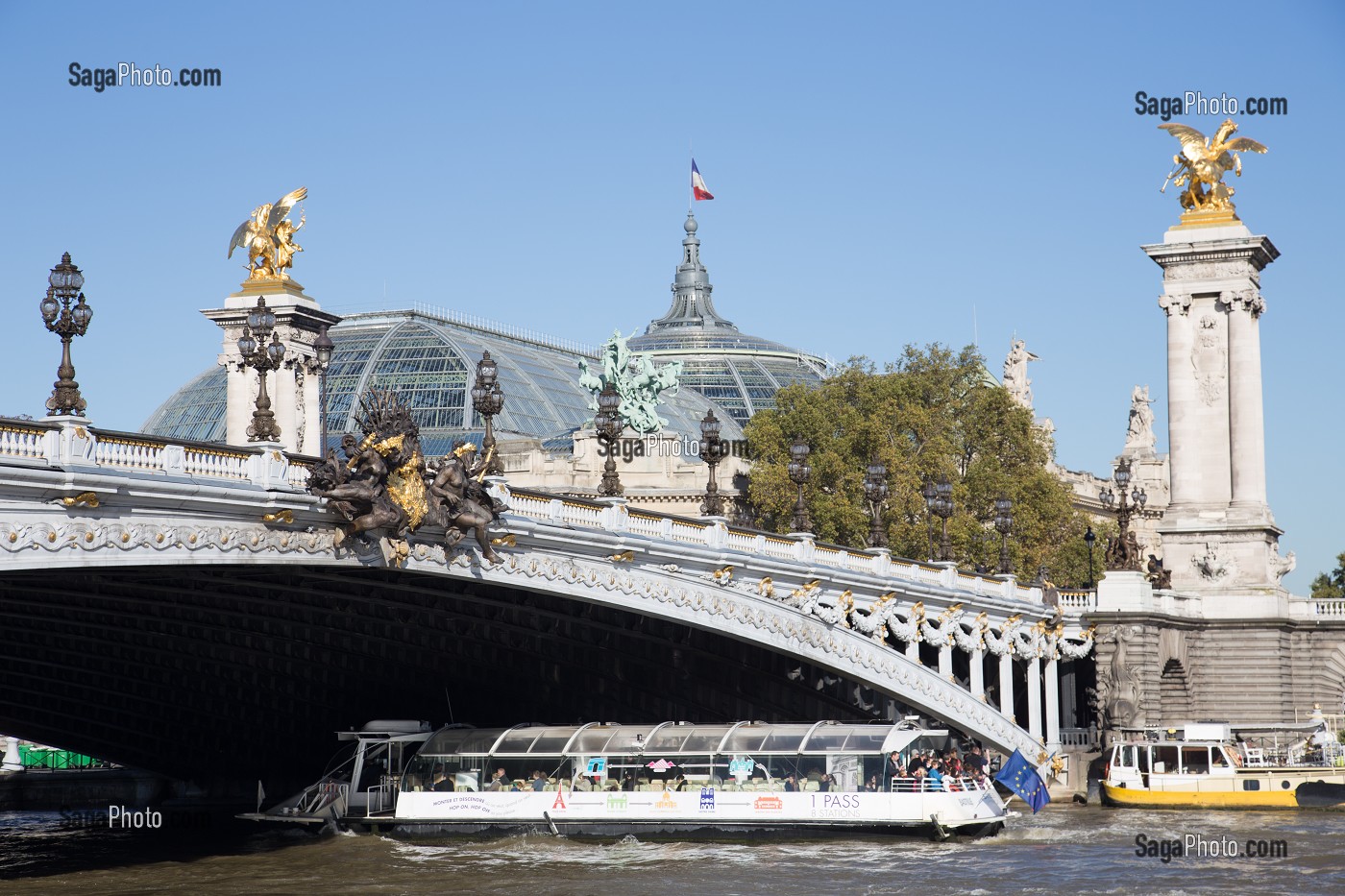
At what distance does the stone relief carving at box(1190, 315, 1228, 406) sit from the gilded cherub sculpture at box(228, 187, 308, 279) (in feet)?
94.1

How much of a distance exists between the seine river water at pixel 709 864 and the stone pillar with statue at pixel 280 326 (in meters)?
14.5

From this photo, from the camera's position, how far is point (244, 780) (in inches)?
2468

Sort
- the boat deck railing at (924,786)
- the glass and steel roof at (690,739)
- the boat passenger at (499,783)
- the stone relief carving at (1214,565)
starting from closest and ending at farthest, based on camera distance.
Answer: the boat deck railing at (924,786) < the glass and steel roof at (690,739) < the boat passenger at (499,783) < the stone relief carving at (1214,565)

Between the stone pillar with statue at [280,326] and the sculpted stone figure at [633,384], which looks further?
the sculpted stone figure at [633,384]

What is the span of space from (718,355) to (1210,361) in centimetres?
5704

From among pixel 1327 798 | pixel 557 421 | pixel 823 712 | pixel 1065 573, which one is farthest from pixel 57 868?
pixel 557 421

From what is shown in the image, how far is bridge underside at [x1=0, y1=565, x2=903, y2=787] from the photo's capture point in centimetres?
4569

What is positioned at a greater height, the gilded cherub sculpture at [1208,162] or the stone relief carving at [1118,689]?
the gilded cherub sculpture at [1208,162]

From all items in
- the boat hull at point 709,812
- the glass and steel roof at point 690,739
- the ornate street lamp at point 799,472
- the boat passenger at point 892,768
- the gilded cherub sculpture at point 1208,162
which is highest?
the gilded cherub sculpture at point 1208,162

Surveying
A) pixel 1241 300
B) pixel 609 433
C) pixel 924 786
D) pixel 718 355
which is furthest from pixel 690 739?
pixel 718 355

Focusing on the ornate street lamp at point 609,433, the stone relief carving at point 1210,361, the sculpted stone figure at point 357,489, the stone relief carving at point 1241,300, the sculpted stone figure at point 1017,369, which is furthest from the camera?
the sculpted stone figure at point 1017,369

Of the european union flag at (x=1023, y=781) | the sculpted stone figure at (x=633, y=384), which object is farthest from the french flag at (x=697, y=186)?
the european union flag at (x=1023, y=781)

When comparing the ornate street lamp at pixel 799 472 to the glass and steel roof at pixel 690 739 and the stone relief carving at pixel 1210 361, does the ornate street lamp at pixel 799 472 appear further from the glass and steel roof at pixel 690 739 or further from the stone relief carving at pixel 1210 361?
the stone relief carving at pixel 1210 361

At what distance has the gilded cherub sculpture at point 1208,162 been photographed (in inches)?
2736
